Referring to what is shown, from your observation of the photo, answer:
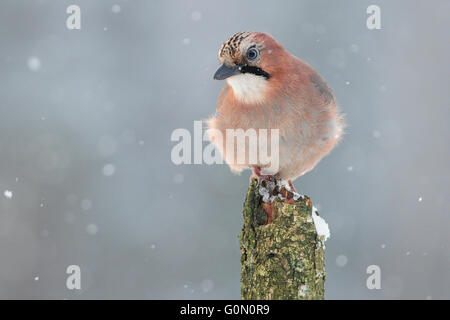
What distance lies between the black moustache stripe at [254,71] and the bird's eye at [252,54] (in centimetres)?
6

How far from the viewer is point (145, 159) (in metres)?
9.53

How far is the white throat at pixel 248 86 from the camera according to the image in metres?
3.70

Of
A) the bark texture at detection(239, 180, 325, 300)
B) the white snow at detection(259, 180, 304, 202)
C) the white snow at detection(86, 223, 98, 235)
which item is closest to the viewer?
the bark texture at detection(239, 180, 325, 300)

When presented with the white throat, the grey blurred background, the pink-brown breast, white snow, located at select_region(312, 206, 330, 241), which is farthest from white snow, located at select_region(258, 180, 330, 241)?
the grey blurred background

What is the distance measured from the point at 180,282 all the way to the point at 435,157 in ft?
16.0

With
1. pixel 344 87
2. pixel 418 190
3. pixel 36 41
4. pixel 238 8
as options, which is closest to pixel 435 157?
pixel 418 190

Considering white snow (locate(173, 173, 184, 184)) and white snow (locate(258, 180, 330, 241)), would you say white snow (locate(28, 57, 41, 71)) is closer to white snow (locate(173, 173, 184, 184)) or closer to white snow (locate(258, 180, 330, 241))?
white snow (locate(173, 173, 184, 184))

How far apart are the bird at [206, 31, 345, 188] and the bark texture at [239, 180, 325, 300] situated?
2.88 ft

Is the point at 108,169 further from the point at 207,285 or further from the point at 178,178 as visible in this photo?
the point at 207,285

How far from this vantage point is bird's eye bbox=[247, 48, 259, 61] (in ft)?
11.6

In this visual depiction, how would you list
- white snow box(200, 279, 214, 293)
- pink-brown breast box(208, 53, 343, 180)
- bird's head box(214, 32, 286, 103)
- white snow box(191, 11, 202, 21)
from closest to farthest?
bird's head box(214, 32, 286, 103) → pink-brown breast box(208, 53, 343, 180) → white snow box(200, 279, 214, 293) → white snow box(191, 11, 202, 21)

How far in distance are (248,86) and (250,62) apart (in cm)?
23
